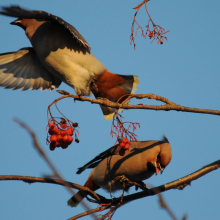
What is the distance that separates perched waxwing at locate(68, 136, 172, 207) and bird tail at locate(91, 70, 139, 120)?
666 mm

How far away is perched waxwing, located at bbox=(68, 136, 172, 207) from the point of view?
11.4 ft

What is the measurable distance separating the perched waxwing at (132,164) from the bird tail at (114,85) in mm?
666

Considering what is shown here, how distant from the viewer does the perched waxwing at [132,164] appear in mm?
3480

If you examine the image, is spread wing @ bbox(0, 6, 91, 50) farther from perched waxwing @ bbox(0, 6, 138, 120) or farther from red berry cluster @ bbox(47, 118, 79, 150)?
red berry cluster @ bbox(47, 118, 79, 150)

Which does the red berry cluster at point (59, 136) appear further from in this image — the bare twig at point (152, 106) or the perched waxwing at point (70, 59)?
the perched waxwing at point (70, 59)

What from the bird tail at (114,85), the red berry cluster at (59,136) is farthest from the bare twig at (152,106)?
the bird tail at (114,85)

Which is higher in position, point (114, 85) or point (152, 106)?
point (114, 85)

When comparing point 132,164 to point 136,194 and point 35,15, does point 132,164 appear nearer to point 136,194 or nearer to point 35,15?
point 136,194

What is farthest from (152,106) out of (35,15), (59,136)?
(35,15)

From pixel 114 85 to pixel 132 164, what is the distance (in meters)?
1.04

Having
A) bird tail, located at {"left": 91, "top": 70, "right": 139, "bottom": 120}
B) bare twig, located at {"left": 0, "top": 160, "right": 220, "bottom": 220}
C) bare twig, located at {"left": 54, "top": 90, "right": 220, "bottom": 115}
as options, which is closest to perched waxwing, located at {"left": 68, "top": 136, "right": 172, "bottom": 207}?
bare twig, located at {"left": 0, "top": 160, "right": 220, "bottom": 220}

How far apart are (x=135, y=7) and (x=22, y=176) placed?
165 centimetres

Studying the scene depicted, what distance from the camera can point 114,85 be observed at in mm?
4070

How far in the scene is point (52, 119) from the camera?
285cm
